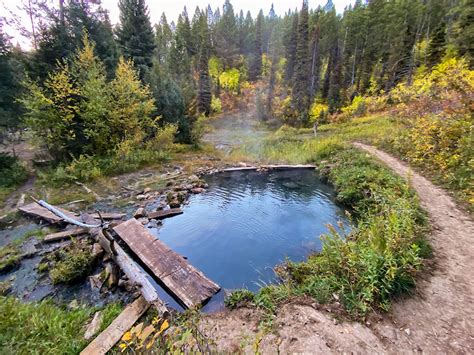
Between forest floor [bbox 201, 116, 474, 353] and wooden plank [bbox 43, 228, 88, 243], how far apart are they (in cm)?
531

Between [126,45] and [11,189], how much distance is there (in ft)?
46.6

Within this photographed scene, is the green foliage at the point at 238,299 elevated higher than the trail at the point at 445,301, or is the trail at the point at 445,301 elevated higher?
the trail at the point at 445,301

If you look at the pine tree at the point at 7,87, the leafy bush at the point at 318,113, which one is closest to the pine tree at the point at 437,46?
the leafy bush at the point at 318,113

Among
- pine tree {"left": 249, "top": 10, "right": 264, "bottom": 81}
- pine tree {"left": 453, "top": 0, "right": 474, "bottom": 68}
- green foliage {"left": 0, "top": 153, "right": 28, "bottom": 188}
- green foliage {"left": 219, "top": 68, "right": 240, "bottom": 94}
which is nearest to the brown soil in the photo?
green foliage {"left": 0, "top": 153, "right": 28, "bottom": 188}

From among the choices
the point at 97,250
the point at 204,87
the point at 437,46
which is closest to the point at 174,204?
the point at 97,250

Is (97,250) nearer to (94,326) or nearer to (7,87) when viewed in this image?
(94,326)

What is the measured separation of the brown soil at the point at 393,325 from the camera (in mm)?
3191

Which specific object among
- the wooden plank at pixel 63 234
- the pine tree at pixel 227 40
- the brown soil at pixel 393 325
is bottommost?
the wooden plank at pixel 63 234

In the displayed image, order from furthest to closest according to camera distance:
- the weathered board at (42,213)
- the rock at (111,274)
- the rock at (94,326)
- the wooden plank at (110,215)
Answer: the wooden plank at (110,215) < the weathered board at (42,213) < the rock at (111,274) < the rock at (94,326)

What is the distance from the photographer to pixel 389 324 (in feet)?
11.5

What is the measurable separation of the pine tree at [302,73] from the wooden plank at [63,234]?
25.5 m

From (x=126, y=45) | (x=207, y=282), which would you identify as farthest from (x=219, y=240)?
(x=126, y=45)

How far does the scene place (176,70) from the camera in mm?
34344

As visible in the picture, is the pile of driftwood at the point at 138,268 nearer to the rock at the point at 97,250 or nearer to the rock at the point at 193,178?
the rock at the point at 97,250
